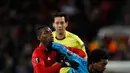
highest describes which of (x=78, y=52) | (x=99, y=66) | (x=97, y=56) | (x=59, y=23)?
(x=59, y=23)

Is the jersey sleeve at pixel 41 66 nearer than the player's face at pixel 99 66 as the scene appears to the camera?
No

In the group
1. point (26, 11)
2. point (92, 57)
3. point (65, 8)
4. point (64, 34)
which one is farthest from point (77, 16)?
point (92, 57)

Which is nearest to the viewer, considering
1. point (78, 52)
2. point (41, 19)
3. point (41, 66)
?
point (41, 66)

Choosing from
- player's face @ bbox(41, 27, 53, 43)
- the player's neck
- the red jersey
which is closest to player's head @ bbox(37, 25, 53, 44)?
player's face @ bbox(41, 27, 53, 43)

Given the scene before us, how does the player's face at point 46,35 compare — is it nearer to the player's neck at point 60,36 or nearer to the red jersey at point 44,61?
the red jersey at point 44,61

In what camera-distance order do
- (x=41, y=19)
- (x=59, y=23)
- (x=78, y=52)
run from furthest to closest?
(x=41, y=19) → (x=78, y=52) → (x=59, y=23)

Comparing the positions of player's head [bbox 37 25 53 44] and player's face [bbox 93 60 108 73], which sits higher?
player's head [bbox 37 25 53 44]

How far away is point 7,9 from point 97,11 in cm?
276

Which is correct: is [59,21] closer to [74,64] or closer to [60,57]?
[60,57]

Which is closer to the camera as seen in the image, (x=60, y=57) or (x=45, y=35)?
(x=45, y=35)

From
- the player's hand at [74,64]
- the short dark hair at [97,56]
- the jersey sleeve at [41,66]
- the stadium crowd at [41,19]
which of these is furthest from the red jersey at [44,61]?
the stadium crowd at [41,19]

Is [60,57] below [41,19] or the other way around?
below

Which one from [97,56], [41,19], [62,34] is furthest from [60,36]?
[41,19]

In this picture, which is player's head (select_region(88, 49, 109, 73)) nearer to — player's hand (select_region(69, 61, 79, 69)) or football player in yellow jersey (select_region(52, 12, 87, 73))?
player's hand (select_region(69, 61, 79, 69))
